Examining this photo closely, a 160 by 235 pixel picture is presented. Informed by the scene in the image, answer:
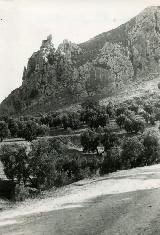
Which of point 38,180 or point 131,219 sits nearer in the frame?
point 131,219

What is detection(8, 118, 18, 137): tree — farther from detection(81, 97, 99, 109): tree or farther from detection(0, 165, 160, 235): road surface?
detection(0, 165, 160, 235): road surface

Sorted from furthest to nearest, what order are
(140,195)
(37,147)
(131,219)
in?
(37,147) < (140,195) < (131,219)

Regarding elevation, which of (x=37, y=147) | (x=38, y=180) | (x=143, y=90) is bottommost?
(x=38, y=180)

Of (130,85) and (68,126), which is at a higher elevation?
(130,85)

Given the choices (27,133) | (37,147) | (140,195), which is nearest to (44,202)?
(140,195)

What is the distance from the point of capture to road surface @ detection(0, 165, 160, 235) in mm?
20125

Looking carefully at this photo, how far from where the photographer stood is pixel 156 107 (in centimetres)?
13075

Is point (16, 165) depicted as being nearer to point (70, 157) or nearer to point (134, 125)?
point (70, 157)

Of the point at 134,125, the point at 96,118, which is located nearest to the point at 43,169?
the point at 134,125

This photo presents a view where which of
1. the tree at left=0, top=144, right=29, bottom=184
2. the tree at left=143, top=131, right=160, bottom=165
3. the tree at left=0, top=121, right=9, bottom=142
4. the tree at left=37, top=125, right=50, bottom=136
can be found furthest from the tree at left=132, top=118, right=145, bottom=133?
the tree at left=0, top=144, right=29, bottom=184

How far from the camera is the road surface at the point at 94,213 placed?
2012 cm

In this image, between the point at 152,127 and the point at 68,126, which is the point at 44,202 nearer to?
the point at 152,127

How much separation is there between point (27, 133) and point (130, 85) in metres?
96.0

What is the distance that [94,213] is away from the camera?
22984mm
